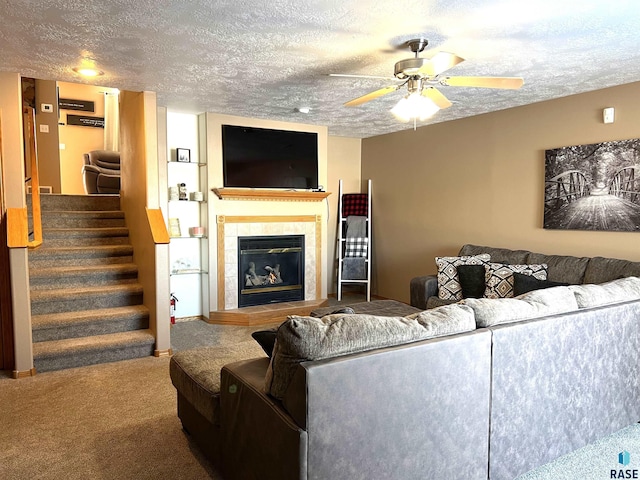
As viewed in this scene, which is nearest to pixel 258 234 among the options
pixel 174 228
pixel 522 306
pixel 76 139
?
pixel 174 228

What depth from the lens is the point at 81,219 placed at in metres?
5.16

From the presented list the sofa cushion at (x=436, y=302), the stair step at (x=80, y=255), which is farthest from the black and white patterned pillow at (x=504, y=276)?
the stair step at (x=80, y=255)

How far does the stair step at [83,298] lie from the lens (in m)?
4.12

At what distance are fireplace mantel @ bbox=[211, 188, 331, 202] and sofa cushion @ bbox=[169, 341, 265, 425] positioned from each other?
110 inches

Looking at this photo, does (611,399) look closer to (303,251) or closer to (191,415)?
(191,415)

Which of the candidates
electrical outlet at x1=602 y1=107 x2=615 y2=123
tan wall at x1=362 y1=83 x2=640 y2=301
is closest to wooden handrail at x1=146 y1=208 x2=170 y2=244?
tan wall at x1=362 y1=83 x2=640 y2=301

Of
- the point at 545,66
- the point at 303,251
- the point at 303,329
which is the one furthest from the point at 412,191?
the point at 303,329

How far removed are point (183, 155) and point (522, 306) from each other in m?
4.12

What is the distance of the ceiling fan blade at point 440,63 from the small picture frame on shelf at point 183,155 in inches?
129

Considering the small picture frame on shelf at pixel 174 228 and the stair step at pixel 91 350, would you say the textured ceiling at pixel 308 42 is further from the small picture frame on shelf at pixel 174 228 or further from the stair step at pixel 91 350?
the stair step at pixel 91 350

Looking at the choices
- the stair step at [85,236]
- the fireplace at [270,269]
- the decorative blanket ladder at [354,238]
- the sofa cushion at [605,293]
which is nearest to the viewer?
the sofa cushion at [605,293]

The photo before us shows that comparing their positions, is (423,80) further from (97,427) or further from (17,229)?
(17,229)

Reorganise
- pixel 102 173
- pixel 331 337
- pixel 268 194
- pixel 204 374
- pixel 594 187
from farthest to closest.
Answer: pixel 102 173 → pixel 268 194 → pixel 594 187 → pixel 204 374 → pixel 331 337

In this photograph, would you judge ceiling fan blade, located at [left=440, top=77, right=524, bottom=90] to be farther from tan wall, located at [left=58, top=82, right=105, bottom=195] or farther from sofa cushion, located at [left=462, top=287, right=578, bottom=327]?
tan wall, located at [left=58, top=82, right=105, bottom=195]
